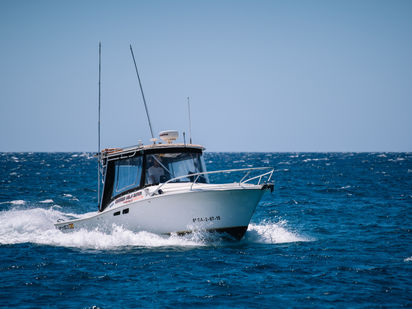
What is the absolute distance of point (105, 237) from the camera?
1252 centimetres

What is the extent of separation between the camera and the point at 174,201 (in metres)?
11.7

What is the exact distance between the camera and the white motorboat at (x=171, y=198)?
11.7 m

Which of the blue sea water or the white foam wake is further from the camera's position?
the white foam wake

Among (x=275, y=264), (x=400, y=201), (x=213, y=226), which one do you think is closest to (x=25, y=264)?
(x=213, y=226)

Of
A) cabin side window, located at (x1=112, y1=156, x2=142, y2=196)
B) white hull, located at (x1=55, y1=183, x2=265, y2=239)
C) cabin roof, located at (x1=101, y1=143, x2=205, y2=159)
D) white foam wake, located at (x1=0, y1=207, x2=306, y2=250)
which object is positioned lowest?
white foam wake, located at (x1=0, y1=207, x2=306, y2=250)

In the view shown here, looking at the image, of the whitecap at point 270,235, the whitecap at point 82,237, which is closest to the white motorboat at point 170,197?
the whitecap at point 82,237

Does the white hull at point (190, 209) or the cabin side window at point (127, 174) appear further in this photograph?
the cabin side window at point (127, 174)

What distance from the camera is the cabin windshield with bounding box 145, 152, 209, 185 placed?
42.6ft

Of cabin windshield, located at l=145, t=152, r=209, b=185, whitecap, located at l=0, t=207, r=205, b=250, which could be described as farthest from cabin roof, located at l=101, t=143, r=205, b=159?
whitecap, located at l=0, t=207, r=205, b=250

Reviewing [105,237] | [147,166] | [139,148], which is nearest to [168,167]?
[147,166]

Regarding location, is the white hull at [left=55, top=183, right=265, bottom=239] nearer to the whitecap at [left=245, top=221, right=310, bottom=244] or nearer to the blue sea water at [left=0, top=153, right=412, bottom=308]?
the blue sea water at [left=0, top=153, right=412, bottom=308]

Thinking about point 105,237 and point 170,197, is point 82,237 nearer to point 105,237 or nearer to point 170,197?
point 105,237

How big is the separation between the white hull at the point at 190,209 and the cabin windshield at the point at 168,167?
0.63m

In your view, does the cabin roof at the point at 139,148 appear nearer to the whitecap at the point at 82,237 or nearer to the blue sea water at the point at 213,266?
the whitecap at the point at 82,237
